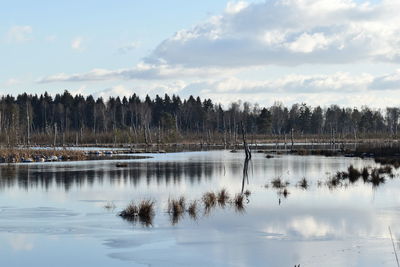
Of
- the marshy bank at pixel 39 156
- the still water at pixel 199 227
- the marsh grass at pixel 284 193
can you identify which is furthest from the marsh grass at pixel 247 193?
the marshy bank at pixel 39 156

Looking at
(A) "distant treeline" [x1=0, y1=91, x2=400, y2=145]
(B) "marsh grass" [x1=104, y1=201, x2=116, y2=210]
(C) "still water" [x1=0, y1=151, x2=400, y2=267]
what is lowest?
(C) "still water" [x1=0, y1=151, x2=400, y2=267]

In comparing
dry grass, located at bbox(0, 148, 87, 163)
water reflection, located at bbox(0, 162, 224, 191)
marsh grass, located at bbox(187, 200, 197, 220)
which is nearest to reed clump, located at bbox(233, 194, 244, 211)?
marsh grass, located at bbox(187, 200, 197, 220)

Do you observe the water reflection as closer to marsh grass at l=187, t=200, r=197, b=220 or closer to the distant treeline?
marsh grass at l=187, t=200, r=197, b=220

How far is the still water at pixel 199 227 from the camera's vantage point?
532 inches

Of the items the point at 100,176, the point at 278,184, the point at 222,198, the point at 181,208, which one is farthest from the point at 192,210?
the point at 100,176

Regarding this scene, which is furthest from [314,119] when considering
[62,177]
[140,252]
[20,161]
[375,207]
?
[140,252]

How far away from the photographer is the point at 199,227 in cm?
1736

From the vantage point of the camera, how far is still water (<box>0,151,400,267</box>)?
13.5 metres

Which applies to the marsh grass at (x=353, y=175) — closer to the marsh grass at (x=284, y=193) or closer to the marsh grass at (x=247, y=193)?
the marsh grass at (x=284, y=193)

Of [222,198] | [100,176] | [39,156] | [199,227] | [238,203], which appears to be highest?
[39,156]

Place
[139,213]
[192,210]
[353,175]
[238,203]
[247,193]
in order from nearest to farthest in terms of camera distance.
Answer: [139,213], [192,210], [238,203], [247,193], [353,175]

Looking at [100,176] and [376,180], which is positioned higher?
[100,176]

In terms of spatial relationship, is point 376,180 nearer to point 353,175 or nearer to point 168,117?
point 353,175

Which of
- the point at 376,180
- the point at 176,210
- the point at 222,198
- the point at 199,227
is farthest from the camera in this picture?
the point at 376,180
